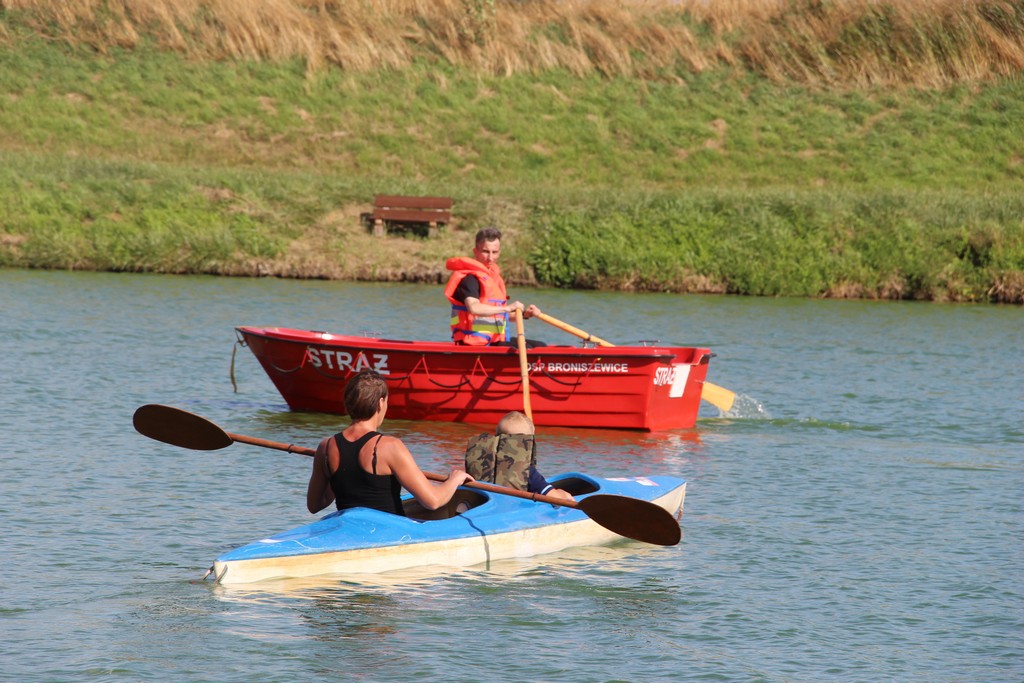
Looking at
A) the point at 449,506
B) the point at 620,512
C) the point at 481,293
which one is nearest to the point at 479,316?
the point at 481,293

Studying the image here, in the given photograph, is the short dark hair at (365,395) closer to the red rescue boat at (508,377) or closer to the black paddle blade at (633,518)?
the black paddle blade at (633,518)

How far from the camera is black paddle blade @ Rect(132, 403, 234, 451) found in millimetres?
8758

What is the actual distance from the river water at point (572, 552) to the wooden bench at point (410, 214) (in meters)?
8.56

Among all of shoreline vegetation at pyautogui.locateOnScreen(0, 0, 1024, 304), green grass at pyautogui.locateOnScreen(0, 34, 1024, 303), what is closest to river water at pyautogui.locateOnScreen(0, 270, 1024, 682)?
green grass at pyautogui.locateOnScreen(0, 34, 1024, 303)

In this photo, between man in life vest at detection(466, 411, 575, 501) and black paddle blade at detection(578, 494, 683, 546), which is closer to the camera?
black paddle blade at detection(578, 494, 683, 546)

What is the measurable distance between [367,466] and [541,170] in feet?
80.3

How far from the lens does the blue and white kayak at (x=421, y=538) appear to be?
7289 millimetres

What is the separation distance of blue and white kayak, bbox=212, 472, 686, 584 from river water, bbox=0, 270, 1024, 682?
0.10 m

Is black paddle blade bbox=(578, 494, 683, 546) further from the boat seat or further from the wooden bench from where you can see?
the wooden bench

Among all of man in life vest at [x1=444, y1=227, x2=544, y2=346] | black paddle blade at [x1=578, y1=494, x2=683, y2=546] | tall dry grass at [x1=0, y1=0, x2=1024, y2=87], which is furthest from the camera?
tall dry grass at [x1=0, y1=0, x2=1024, y2=87]

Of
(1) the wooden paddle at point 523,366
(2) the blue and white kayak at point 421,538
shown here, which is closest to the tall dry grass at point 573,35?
(1) the wooden paddle at point 523,366

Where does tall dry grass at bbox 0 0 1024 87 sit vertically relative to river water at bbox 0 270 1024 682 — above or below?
above

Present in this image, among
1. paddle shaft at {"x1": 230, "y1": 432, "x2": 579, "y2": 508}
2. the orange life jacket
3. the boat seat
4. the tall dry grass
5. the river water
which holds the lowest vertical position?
the river water

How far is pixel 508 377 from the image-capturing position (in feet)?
41.6
